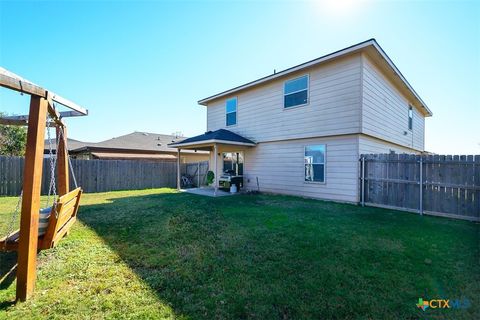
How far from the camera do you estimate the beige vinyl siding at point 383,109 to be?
7.93 meters

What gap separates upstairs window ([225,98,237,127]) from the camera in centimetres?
1230

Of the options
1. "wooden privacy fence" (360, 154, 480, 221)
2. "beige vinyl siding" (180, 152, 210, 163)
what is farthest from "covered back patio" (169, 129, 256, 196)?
"beige vinyl siding" (180, 152, 210, 163)

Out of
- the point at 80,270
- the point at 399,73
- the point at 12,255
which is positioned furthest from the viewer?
the point at 399,73

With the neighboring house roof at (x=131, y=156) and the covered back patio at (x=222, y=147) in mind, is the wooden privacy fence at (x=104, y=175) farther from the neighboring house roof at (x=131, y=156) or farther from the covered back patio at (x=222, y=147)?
the neighboring house roof at (x=131, y=156)

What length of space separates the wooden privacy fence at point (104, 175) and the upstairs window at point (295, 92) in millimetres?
8757

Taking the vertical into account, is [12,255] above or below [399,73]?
below

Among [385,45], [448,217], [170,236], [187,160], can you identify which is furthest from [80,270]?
[187,160]

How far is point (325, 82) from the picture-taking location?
8477mm

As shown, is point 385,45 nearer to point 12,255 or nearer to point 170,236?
point 170,236

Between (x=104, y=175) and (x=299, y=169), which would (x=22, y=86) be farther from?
(x=104, y=175)

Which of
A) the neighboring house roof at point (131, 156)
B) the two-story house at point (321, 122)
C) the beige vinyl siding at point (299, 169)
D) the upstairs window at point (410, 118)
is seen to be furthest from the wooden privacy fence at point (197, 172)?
the upstairs window at point (410, 118)

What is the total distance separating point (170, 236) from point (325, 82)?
768 centimetres

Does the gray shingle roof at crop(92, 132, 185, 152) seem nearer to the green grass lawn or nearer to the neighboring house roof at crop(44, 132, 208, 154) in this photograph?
the neighboring house roof at crop(44, 132, 208, 154)

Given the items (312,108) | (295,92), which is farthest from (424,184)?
(295,92)
